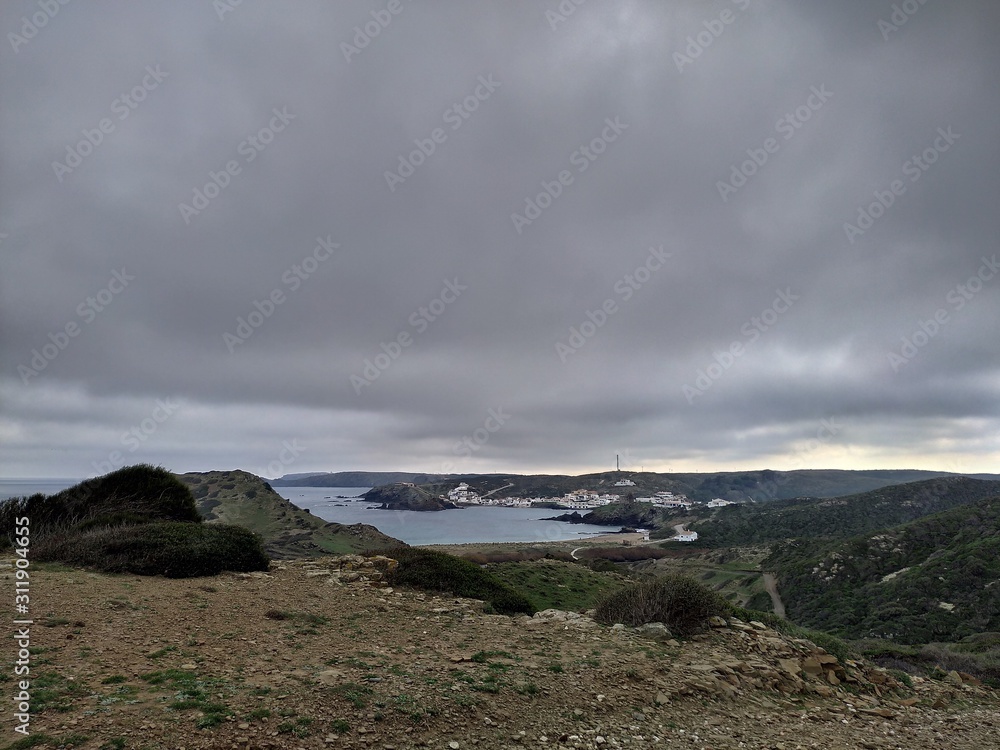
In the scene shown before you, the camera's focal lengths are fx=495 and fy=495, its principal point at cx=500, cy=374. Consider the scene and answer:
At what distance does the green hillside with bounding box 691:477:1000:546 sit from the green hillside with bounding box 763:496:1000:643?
25.9m

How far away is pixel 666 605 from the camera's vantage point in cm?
1058

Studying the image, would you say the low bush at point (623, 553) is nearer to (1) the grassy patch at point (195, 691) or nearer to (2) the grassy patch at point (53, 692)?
(1) the grassy patch at point (195, 691)

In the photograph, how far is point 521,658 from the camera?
26.0ft

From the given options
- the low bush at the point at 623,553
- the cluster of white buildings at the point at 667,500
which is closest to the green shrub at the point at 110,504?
the low bush at the point at 623,553

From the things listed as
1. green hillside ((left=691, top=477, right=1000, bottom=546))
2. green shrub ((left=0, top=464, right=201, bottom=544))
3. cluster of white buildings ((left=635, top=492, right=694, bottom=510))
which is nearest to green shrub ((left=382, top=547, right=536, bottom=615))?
green shrub ((left=0, top=464, right=201, bottom=544))

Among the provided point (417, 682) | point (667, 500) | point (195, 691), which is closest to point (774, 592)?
point (417, 682)

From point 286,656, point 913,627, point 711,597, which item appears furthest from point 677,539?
point 286,656

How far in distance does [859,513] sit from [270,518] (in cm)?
8280

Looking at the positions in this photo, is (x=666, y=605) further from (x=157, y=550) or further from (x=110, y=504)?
(x=110, y=504)

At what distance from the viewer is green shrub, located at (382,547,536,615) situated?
12406 mm

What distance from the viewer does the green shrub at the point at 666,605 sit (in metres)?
10.4

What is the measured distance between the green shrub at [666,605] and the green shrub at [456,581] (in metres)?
2.22

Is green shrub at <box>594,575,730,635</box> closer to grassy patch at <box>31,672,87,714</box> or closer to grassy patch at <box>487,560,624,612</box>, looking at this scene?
grassy patch at <box>487,560,624,612</box>

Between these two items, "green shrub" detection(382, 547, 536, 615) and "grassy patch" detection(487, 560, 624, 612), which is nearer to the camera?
"green shrub" detection(382, 547, 536, 615)
